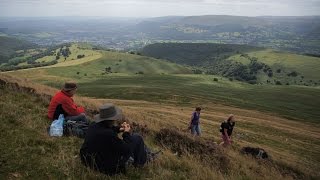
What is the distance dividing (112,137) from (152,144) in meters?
5.95

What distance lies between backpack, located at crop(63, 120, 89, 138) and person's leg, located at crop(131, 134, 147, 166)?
3.19 m

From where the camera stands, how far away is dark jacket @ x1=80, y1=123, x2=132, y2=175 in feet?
28.7

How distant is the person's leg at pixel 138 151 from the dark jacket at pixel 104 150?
694mm

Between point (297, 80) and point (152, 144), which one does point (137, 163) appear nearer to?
point (152, 144)

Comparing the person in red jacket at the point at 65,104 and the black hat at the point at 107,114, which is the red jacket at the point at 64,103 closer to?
the person in red jacket at the point at 65,104

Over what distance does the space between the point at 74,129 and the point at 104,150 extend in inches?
157

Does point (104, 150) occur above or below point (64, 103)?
above

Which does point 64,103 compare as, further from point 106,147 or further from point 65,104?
point 106,147

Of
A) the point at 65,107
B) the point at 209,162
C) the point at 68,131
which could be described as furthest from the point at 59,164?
the point at 209,162

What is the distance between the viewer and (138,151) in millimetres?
9867

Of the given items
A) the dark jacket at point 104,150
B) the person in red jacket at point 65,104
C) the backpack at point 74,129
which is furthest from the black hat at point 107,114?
the person in red jacket at point 65,104

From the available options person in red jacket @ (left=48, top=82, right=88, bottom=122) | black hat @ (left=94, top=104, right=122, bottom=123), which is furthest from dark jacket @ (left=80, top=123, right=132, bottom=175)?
person in red jacket @ (left=48, top=82, right=88, bottom=122)

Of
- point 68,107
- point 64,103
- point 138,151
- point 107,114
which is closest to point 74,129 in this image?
point 68,107

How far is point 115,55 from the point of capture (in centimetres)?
19325
